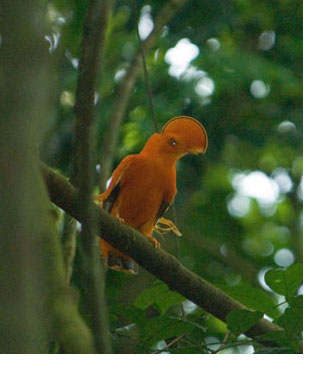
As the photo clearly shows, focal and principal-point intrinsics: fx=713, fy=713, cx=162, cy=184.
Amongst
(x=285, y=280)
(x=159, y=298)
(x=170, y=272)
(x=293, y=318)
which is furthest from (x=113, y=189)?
(x=293, y=318)

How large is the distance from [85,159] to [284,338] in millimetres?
852

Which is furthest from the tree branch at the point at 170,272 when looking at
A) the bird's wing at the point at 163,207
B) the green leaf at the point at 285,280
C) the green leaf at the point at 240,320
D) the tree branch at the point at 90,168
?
the tree branch at the point at 90,168

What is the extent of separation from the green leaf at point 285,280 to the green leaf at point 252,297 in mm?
209

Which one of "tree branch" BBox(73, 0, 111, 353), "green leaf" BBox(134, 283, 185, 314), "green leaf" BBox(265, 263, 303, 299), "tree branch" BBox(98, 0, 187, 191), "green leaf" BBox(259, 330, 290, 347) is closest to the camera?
"tree branch" BBox(73, 0, 111, 353)

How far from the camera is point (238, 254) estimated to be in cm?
391

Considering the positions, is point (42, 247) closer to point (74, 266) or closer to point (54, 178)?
point (54, 178)

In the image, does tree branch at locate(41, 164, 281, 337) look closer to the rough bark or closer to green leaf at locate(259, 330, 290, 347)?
green leaf at locate(259, 330, 290, 347)

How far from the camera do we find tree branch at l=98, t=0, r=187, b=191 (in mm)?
2967

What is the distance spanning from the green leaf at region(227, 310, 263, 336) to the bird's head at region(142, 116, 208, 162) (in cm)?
97

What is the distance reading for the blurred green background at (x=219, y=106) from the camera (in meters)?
3.22

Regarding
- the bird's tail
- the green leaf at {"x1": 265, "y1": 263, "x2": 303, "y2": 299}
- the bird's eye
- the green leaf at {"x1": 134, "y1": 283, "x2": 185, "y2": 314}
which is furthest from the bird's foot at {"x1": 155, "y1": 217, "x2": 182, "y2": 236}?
the green leaf at {"x1": 265, "y1": 263, "x2": 303, "y2": 299}

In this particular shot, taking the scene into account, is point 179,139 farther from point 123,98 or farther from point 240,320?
point 240,320

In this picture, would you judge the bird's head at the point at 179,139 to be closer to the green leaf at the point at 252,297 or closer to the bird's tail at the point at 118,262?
the bird's tail at the point at 118,262

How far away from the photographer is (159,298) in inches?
92.8
